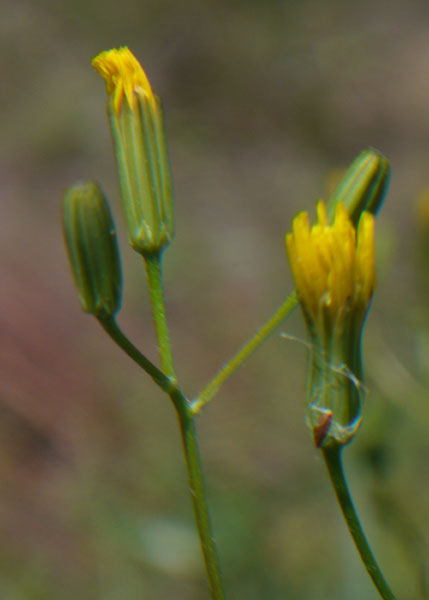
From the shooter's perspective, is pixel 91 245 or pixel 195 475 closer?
pixel 195 475

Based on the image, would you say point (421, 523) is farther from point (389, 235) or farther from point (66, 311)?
point (66, 311)

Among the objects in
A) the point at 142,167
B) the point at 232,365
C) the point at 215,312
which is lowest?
the point at 215,312

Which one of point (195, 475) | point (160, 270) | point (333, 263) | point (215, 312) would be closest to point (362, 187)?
point (333, 263)

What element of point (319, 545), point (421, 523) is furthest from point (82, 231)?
point (319, 545)

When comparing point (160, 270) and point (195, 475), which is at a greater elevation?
point (160, 270)

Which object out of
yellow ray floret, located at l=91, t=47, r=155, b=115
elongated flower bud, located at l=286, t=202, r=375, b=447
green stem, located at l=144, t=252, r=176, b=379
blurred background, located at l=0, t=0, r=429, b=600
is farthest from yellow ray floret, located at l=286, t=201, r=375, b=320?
blurred background, located at l=0, t=0, r=429, b=600

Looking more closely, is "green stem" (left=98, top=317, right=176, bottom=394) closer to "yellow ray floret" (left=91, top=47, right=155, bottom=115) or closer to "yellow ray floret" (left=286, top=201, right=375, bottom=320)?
"yellow ray floret" (left=286, top=201, right=375, bottom=320)

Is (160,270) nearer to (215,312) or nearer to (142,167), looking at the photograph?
(142,167)
